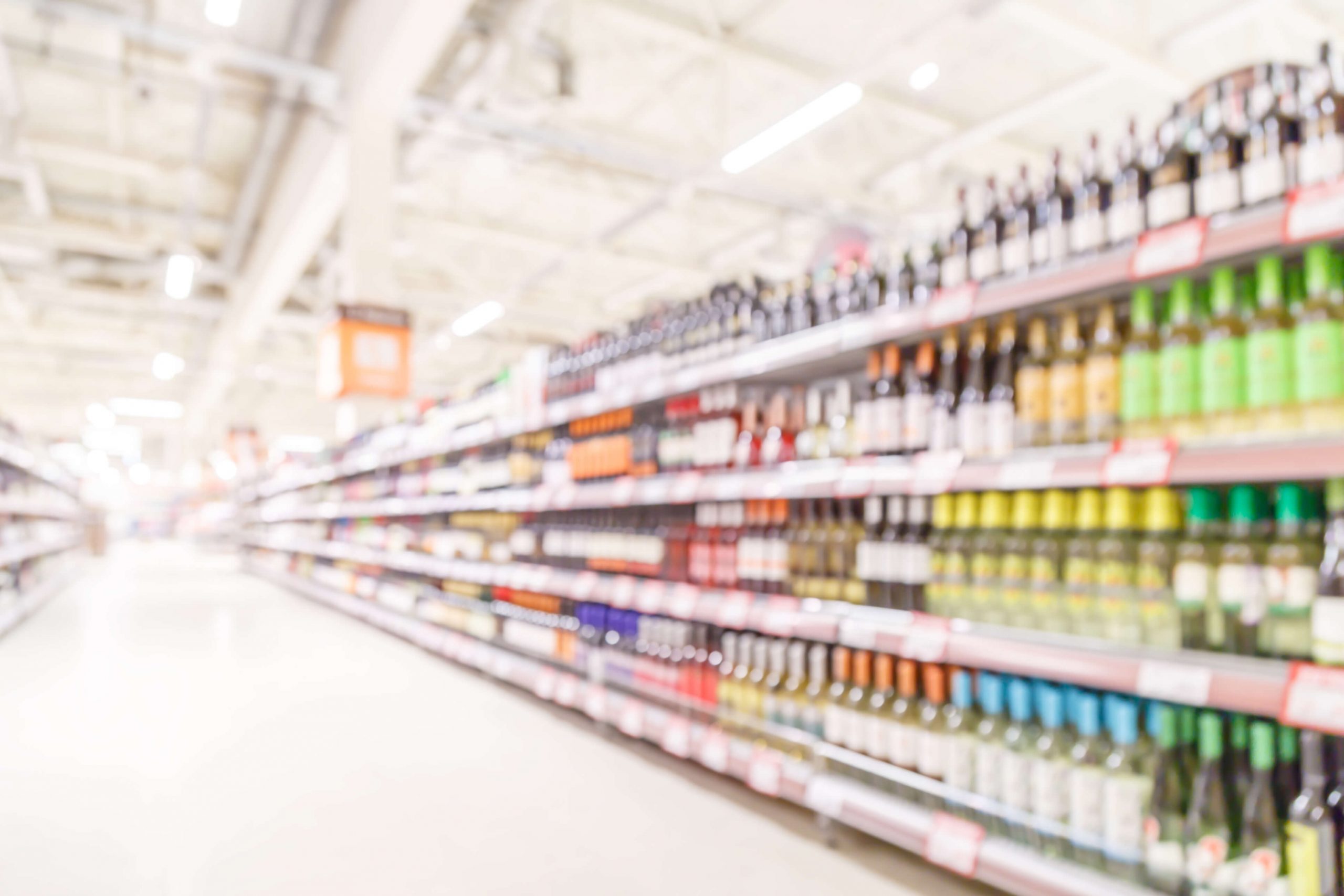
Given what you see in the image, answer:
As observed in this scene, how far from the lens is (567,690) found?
14.6 ft

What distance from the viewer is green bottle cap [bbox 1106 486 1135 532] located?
2100 mm

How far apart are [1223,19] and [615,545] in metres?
6.93

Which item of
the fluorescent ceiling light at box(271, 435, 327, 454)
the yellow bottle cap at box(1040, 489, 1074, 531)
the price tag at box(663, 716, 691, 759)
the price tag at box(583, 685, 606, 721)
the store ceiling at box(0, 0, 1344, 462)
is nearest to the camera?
the yellow bottle cap at box(1040, 489, 1074, 531)

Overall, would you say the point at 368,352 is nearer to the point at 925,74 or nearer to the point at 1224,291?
the point at 925,74

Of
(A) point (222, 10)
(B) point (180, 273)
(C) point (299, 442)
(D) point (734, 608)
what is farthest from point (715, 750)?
(C) point (299, 442)

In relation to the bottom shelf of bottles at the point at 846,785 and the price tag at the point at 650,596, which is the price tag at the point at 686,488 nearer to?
the price tag at the point at 650,596

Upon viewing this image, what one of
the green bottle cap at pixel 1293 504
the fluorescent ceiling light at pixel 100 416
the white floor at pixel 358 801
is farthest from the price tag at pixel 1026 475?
the fluorescent ceiling light at pixel 100 416

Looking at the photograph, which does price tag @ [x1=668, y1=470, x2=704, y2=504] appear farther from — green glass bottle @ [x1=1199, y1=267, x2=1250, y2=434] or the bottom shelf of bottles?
green glass bottle @ [x1=1199, y1=267, x2=1250, y2=434]

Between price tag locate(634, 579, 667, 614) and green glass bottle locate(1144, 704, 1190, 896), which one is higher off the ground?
price tag locate(634, 579, 667, 614)

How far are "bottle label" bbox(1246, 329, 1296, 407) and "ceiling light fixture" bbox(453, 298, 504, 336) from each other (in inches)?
490

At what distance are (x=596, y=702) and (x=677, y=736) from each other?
28.6 inches

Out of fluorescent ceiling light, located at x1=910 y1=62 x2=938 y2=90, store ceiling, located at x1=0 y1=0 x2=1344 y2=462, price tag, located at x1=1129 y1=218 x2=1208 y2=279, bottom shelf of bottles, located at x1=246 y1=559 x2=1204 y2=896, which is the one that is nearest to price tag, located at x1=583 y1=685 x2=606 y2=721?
bottom shelf of bottles, located at x1=246 y1=559 x2=1204 y2=896

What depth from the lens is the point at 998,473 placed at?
2277mm

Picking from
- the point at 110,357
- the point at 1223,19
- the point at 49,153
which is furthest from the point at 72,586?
the point at 1223,19
